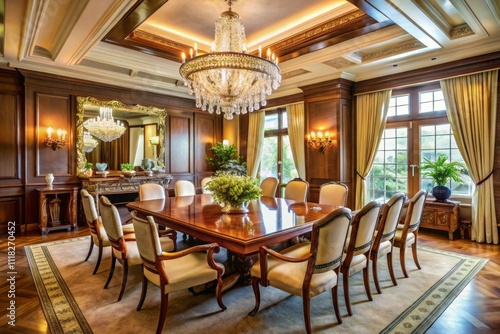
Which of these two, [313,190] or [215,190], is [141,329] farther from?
[313,190]

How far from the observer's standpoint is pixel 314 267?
207 centimetres

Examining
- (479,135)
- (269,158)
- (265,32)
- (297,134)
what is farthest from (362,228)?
(269,158)

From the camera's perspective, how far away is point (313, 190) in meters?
6.09

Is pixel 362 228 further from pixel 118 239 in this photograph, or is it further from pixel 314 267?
pixel 118 239

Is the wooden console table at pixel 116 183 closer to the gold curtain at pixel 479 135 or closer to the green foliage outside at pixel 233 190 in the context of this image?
the green foliage outside at pixel 233 190

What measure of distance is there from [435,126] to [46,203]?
6.96 metres

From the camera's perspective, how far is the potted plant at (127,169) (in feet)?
19.9

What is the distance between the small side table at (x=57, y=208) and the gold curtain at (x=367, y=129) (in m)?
5.42

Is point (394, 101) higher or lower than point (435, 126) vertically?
higher

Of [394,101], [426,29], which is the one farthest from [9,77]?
[394,101]

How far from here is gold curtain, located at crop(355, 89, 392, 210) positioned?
5.42 meters

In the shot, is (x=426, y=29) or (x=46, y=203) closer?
(x=426, y=29)

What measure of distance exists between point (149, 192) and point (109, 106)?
2630 mm

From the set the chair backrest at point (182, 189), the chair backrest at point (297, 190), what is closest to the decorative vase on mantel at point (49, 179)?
the chair backrest at point (182, 189)
